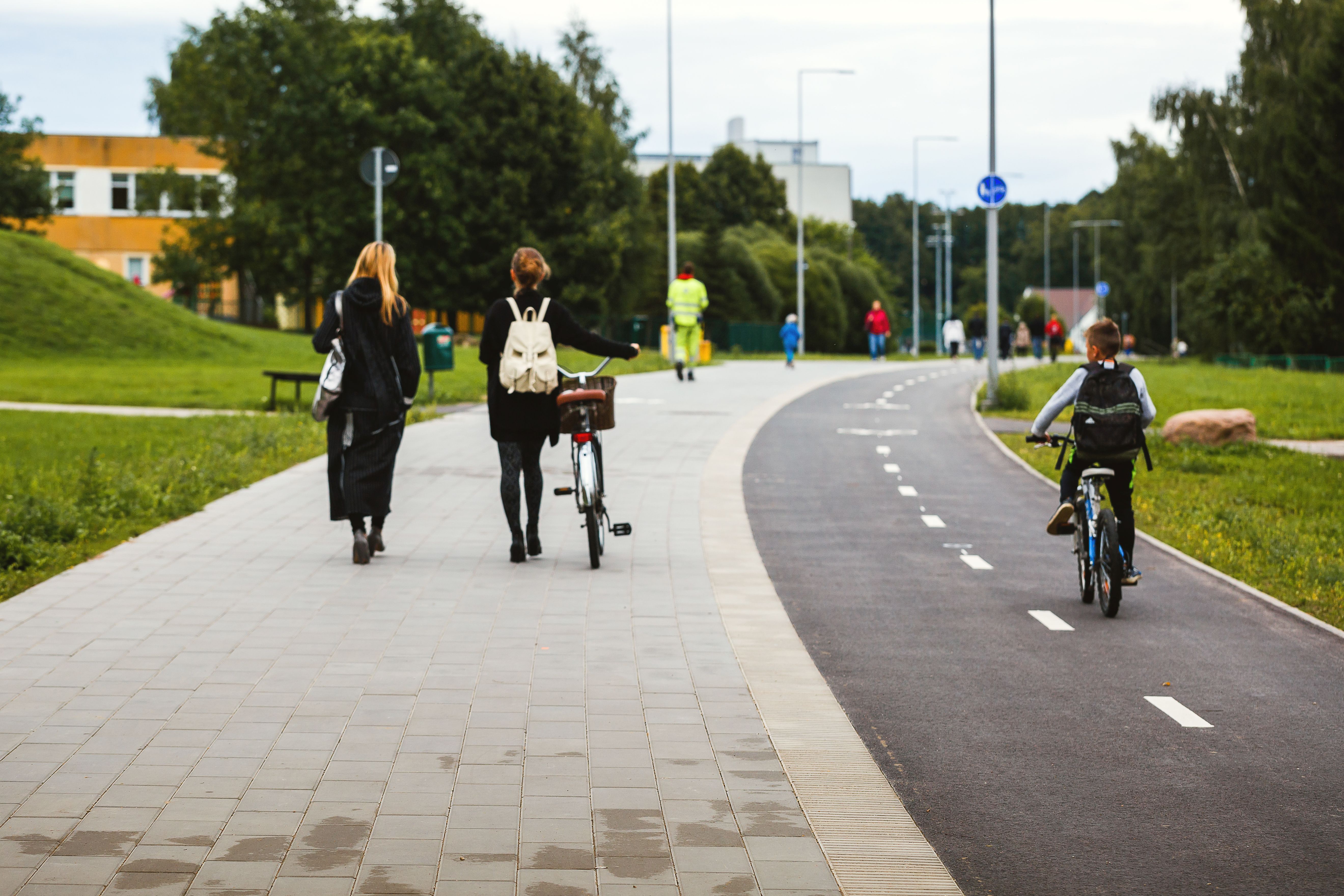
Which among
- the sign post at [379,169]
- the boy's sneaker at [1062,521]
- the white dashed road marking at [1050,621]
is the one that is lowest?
the white dashed road marking at [1050,621]

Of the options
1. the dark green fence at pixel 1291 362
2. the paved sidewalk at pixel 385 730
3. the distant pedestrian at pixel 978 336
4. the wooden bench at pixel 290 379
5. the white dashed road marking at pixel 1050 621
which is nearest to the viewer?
the paved sidewalk at pixel 385 730

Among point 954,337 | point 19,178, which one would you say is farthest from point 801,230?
point 19,178

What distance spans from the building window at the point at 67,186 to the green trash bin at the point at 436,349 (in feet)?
186

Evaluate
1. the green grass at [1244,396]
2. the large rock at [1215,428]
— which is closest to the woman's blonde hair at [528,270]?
the large rock at [1215,428]

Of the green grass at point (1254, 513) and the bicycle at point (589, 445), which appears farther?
the green grass at point (1254, 513)

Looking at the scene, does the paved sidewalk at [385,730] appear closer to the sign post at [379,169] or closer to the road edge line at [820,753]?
the road edge line at [820,753]

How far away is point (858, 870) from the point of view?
4.06 m

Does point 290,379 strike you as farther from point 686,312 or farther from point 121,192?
point 121,192

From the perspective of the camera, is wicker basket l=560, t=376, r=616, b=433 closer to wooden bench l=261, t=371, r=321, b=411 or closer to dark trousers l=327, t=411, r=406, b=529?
dark trousers l=327, t=411, r=406, b=529

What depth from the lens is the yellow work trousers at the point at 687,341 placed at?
26734mm

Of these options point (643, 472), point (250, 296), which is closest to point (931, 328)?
point (250, 296)

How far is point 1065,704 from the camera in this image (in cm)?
609

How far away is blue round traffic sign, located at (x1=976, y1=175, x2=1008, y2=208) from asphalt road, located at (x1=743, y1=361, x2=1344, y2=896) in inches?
451

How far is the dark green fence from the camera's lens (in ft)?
147
